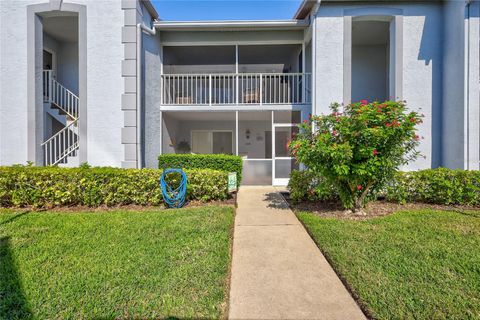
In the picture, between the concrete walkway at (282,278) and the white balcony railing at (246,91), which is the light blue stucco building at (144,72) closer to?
the white balcony railing at (246,91)

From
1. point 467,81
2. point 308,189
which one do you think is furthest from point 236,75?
point 467,81

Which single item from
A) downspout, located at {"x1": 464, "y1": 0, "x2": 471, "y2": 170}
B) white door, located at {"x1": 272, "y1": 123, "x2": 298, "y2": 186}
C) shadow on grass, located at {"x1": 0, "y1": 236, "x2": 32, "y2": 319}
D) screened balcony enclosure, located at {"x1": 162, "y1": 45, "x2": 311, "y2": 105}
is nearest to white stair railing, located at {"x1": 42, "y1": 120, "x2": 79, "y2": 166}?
screened balcony enclosure, located at {"x1": 162, "y1": 45, "x2": 311, "y2": 105}

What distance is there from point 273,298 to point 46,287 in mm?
2461

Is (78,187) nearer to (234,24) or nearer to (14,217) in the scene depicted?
(14,217)

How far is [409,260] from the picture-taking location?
304cm

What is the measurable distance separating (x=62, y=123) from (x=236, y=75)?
6248 millimetres

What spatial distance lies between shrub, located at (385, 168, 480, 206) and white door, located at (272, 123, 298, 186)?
3.68 m

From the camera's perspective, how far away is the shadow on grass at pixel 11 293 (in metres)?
2.16

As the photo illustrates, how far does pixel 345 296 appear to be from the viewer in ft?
8.13

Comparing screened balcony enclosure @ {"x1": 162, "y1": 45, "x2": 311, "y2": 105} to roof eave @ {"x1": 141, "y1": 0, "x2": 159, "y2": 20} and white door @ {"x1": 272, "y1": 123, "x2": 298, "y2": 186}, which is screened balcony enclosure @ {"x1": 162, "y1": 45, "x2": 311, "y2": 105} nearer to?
white door @ {"x1": 272, "y1": 123, "x2": 298, "y2": 186}

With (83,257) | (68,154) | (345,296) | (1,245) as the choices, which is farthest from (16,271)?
(68,154)

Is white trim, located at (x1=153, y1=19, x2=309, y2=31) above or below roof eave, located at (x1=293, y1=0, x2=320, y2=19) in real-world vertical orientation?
below

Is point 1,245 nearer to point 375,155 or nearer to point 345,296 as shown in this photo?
point 345,296

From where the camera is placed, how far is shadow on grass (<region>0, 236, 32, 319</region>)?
2.16m
